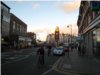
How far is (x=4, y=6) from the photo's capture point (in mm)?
32438

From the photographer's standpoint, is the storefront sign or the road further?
the storefront sign

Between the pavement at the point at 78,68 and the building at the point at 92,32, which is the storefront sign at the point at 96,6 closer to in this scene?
the building at the point at 92,32

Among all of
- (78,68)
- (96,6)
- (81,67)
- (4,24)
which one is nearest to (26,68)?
(78,68)

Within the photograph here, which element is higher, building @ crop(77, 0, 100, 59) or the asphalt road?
building @ crop(77, 0, 100, 59)

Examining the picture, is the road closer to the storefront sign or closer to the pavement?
the pavement

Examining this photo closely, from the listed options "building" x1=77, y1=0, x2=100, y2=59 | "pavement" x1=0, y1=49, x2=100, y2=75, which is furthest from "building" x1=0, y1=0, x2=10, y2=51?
"pavement" x1=0, y1=49, x2=100, y2=75

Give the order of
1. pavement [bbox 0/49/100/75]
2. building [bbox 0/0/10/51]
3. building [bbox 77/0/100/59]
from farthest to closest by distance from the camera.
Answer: building [bbox 0/0/10/51]
building [bbox 77/0/100/59]
pavement [bbox 0/49/100/75]

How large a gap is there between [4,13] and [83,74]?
3063cm

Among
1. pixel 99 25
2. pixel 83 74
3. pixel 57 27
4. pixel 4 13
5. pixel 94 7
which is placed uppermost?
pixel 57 27

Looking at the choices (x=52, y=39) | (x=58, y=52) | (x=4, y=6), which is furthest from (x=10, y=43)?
(x=52, y=39)

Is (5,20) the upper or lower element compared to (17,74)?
upper

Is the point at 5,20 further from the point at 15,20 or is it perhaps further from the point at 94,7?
the point at 94,7

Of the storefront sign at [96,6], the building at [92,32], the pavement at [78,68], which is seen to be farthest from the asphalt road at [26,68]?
the storefront sign at [96,6]

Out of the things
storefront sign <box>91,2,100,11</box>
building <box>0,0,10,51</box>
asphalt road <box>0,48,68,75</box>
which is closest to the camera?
asphalt road <box>0,48,68,75</box>
